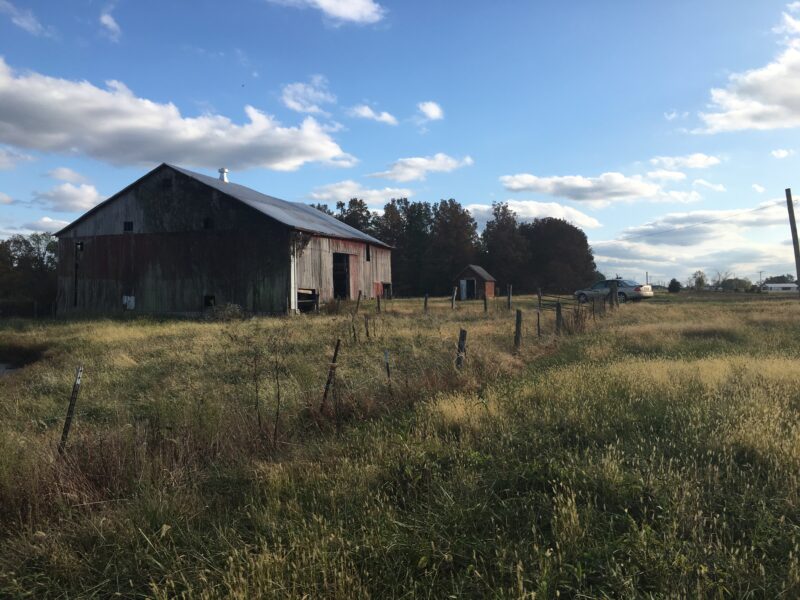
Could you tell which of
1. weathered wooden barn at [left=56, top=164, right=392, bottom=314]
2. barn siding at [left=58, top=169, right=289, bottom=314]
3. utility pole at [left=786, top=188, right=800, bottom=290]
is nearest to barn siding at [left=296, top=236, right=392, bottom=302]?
weathered wooden barn at [left=56, top=164, right=392, bottom=314]

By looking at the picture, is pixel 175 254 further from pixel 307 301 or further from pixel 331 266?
pixel 331 266

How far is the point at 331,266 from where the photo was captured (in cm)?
2766

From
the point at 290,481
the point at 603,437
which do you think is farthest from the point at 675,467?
the point at 290,481

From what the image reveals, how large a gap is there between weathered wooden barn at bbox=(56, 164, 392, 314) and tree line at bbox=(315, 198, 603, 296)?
35.4 metres

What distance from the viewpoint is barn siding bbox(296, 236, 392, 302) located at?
25.3 meters

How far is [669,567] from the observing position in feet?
9.39

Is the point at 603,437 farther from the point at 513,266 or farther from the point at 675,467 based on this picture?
the point at 513,266

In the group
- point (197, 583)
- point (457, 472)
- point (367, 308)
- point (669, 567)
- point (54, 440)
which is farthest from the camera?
point (367, 308)

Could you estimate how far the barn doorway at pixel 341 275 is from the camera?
2912 centimetres

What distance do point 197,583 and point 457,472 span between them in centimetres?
198

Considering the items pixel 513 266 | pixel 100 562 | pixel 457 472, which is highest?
pixel 513 266

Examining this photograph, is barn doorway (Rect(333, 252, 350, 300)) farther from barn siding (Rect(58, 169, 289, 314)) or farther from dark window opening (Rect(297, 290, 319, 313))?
barn siding (Rect(58, 169, 289, 314))

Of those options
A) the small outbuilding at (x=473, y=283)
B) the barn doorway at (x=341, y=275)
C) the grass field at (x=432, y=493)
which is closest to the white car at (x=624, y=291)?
the small outbuilding at (x=473, y=283)

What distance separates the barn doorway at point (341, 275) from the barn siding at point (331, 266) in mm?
271
